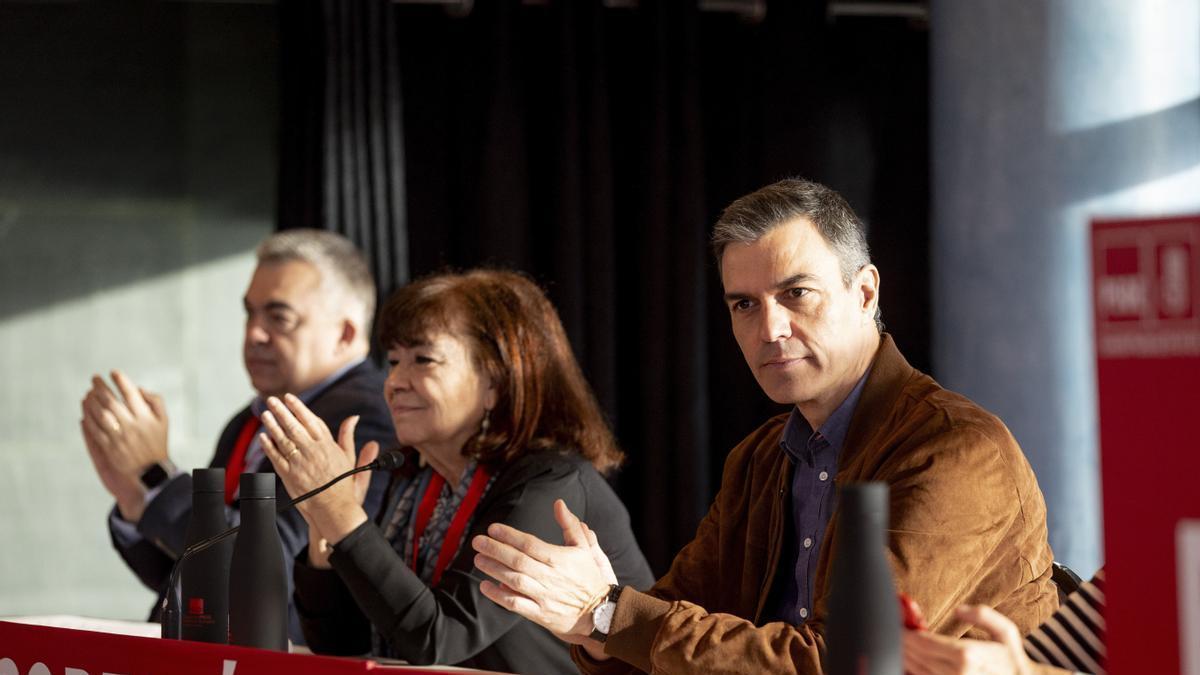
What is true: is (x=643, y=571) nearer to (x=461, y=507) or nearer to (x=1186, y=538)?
(x=461, y=507)

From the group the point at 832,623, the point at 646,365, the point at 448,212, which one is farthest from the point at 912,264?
the point at 832,623

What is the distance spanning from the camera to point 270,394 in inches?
123

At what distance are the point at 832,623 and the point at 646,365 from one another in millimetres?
2557

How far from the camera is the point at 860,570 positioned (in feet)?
3.45

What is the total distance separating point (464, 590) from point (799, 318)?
73 centimetres

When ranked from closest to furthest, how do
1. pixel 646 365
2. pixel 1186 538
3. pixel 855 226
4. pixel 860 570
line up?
pixel 1186 538 < pixel 860 570 < pixel 855 226 < pixel 646 365

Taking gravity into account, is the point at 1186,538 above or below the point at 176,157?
below

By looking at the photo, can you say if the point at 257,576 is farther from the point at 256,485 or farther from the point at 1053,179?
the point at 1053,179

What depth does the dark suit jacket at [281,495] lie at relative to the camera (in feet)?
8.77

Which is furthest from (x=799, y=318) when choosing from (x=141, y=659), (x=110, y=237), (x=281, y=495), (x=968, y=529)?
(x=110, y=237)

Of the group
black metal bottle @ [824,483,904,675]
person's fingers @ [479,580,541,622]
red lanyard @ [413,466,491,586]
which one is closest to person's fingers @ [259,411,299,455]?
red lanyard @ [413,466,491,586]

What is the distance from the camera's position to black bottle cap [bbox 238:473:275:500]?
5.53 feet

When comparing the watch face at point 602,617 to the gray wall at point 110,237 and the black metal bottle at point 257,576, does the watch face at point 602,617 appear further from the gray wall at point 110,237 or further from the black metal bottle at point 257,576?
the gray wall at point 110,237

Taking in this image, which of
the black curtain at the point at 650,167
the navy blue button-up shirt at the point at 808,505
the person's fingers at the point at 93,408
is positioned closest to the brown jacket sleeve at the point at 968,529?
the navy blue button-up shirt at the point at 808,505
